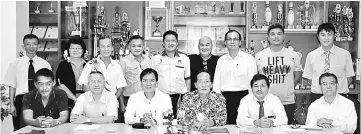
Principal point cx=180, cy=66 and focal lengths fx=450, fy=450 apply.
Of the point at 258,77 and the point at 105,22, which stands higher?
the point at 105,22

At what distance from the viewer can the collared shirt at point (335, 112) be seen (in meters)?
3.96

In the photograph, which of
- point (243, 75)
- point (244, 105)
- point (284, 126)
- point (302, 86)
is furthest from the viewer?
point (302, 86)

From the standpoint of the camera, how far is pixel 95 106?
4.18m

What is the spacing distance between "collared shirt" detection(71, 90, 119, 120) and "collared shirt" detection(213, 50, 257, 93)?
3.49 ft

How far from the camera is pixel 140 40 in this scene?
4672 millimetres

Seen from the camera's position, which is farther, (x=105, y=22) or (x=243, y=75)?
(x=105, y=22)

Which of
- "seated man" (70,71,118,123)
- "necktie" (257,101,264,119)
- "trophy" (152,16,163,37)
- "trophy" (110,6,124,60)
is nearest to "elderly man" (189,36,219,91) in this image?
"necktie" (257,101,264,119)

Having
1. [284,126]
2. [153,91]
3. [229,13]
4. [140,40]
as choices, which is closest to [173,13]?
[229,13]

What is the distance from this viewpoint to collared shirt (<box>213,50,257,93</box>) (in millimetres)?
4539

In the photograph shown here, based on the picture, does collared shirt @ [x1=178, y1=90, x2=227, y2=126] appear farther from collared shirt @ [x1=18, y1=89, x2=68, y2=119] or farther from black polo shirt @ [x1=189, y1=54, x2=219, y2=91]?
collared shirt @ [x1=18, y1=89, x2=68, y2=119]

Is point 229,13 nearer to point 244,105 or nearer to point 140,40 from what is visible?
point 140,40

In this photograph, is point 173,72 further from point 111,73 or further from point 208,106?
point 208,106

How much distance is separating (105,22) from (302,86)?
119 inches

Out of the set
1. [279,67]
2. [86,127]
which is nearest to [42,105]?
[86,127]
